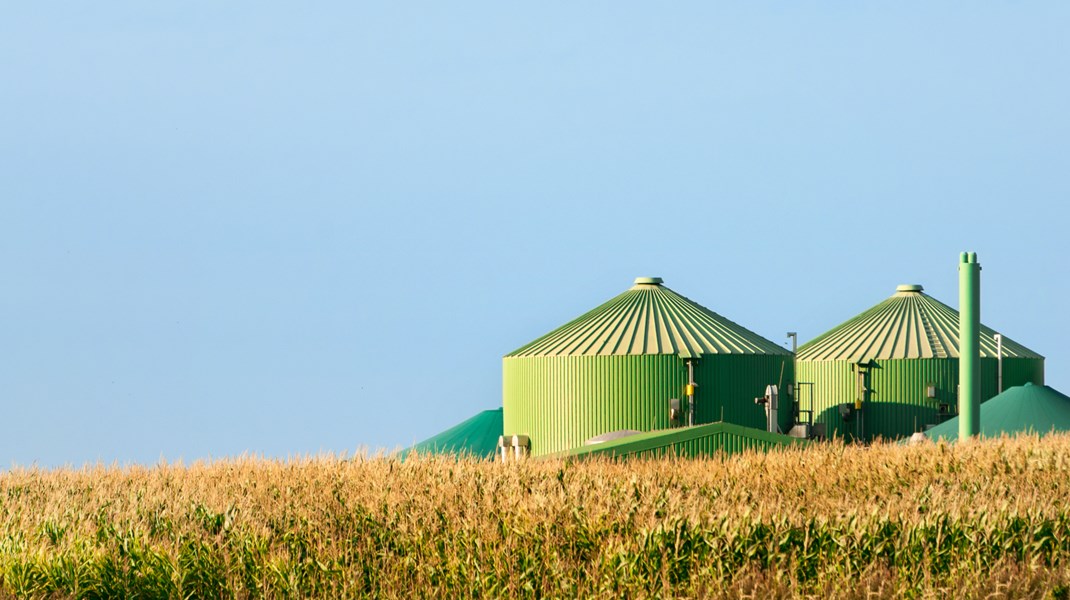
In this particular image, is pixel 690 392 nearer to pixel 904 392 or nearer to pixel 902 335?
pixel 904 392

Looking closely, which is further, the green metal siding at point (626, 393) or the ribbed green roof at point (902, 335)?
the ribbed green roof at point (902, 335)

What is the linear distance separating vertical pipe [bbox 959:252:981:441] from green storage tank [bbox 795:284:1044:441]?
40.2 ft

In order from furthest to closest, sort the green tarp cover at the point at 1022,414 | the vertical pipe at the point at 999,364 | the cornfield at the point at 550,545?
the vertical pipe at the point at 999,364 → the green tarp cover at the point at 1022,414 → the cornfield at the point at 550,545

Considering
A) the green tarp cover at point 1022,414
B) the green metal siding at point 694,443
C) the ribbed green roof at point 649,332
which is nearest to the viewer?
the green metal siding at point 694,443

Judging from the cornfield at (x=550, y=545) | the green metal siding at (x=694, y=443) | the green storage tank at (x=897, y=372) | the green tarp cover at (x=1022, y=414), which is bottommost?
the cornfield at (x=550, y=545)

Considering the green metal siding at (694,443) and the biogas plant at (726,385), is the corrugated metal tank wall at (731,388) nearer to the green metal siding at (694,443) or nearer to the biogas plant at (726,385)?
the biogas plant at (726,385)

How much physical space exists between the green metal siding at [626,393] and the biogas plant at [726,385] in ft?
0.12

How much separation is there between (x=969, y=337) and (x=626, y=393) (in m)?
10.6

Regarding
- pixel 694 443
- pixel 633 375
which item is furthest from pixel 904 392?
pixel 694 443

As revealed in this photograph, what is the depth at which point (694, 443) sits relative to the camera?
1108 inches

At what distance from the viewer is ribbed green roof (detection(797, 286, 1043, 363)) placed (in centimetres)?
4103

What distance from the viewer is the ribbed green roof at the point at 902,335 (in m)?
41.0

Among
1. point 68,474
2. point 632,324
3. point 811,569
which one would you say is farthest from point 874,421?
point 811,569

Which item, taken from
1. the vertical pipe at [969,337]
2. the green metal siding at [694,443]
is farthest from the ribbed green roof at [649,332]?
the vertical pipe at [969,337]
